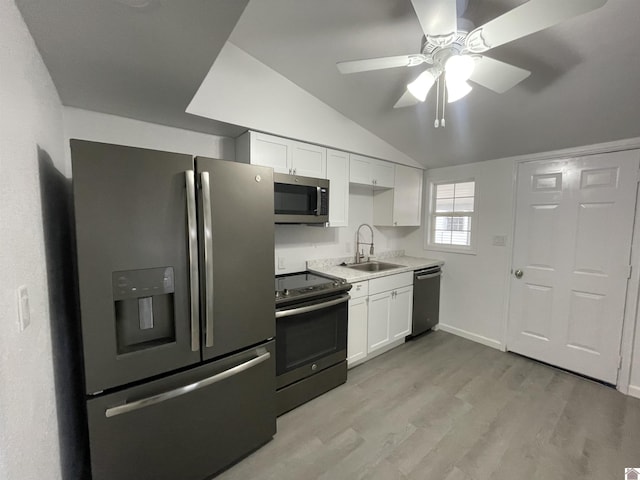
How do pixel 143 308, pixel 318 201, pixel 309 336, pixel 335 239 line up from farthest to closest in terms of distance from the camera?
pixel 335 239 < pixel 318 201 < pixel 309 336 < pixel 143 308

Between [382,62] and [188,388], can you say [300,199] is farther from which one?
[188,388]

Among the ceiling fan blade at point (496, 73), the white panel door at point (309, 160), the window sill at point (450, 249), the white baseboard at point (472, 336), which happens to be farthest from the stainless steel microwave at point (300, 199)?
the white baseboard at point (472, 336)

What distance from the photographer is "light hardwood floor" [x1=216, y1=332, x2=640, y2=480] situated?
156cm

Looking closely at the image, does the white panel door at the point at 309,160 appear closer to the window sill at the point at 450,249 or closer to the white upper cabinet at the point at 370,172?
the white upper cabinet at the point at 370,172

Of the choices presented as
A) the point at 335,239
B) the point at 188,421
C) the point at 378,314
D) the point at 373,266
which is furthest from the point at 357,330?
the point at 188,421

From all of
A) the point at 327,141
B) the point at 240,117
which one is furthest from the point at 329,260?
the point at 240,117

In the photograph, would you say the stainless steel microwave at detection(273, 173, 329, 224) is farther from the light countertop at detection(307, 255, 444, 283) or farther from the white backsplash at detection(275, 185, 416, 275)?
the light countertop at detection(307, 255, 444, 283)

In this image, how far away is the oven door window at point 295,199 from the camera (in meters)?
2.10

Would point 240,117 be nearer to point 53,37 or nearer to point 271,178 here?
point 271,178

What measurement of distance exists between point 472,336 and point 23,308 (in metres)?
3.76

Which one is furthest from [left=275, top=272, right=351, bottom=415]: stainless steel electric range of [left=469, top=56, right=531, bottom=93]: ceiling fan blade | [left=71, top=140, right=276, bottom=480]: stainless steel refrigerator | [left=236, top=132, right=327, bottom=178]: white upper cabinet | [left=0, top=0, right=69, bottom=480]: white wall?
[left=469, top=56, right=531, bottom=93]: ceiling fan blade

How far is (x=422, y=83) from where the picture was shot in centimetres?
143

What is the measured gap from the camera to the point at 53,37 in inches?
39.5

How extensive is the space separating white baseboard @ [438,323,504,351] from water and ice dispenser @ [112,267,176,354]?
128 inches
